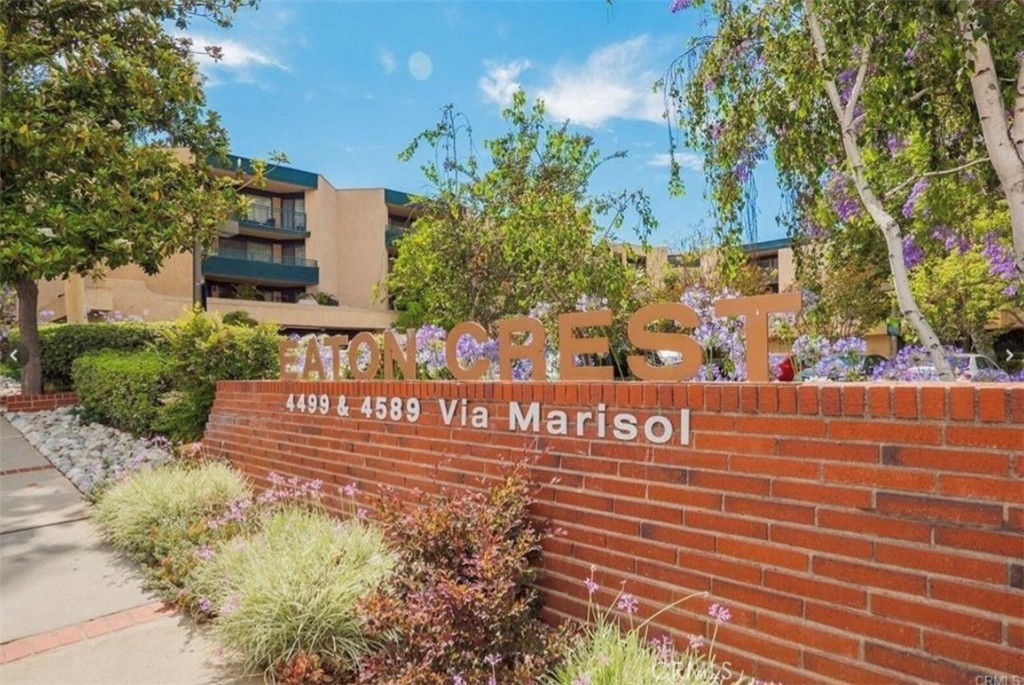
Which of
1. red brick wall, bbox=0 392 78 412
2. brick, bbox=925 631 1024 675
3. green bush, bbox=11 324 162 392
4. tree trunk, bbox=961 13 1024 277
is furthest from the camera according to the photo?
green bush, bbox=11 324 162 392

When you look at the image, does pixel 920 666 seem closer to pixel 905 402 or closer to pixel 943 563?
pixel 943 563

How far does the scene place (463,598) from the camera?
2.83m

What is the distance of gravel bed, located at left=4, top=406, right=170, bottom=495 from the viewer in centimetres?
717

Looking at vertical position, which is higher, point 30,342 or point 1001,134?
point 1001,134

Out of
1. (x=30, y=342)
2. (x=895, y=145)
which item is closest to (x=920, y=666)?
(x=895, y=145)

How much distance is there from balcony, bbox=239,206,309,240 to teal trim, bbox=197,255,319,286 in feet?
4.98

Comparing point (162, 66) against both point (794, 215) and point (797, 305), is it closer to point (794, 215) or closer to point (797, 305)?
point (794, 215)

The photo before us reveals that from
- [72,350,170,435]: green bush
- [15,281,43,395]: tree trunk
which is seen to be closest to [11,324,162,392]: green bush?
[15,281,43,395]: tree trunk

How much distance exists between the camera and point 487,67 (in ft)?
25.2

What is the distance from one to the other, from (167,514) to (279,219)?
3252cm

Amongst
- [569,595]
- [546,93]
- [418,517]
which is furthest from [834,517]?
[546,93]

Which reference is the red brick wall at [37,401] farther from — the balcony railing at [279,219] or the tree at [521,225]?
the balcony railing at [279,219]

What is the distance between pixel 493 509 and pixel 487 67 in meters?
6.13

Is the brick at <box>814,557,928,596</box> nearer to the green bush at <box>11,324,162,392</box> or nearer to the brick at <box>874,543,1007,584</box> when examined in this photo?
the brick at <box>874,543,1007,584</box>
